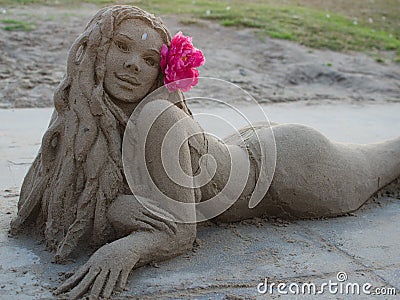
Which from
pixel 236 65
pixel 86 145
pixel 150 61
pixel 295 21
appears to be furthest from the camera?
pixel 295 21

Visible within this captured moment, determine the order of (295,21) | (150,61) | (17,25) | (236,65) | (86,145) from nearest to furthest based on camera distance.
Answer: (86,145), (150,61), (236,65), (17,25), (295,21)

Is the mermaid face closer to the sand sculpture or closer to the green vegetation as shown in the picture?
the sand sculpture

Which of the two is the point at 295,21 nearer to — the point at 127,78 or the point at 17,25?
the point at 17,25

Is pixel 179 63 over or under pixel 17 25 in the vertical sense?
over

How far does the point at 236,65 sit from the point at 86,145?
6.01 meters

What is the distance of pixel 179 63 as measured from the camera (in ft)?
10.0

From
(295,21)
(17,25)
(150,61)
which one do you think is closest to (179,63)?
(150,61)

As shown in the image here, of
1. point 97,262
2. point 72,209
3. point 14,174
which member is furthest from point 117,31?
point 14,174

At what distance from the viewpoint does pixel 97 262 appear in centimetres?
276

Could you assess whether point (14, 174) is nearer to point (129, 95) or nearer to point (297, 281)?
point (129, 95)

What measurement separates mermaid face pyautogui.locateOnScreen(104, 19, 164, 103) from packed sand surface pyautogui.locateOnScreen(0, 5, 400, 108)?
13.4 ft

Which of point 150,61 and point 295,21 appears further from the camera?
point 295,21

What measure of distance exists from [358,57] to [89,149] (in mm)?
7444

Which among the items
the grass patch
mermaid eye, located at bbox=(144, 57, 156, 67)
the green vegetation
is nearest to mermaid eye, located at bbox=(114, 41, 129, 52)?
mermaid eye, located at bbox=(144, 57, 156, 67)
